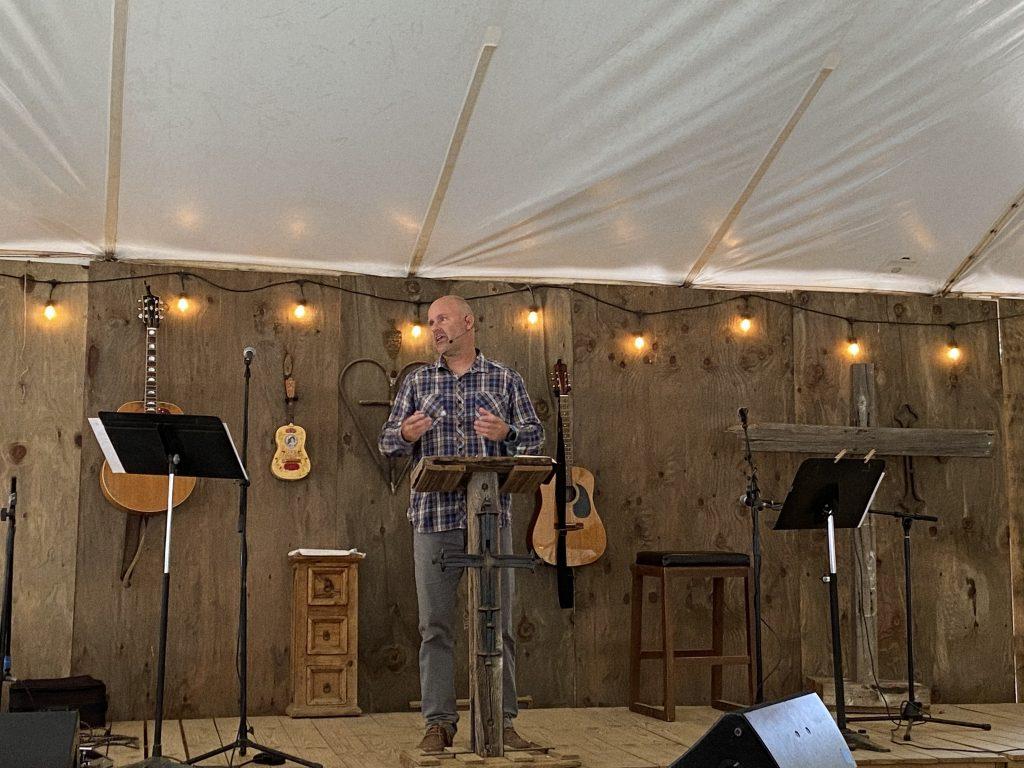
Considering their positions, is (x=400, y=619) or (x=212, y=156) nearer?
(x=212, y=156)

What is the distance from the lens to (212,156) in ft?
15.5

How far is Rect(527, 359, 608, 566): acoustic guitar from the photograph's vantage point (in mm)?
5637

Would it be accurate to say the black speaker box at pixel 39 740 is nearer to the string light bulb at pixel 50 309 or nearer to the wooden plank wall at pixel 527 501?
the wooden plank wall at pixel 527 501

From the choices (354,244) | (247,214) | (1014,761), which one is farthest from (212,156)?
(1014,761)

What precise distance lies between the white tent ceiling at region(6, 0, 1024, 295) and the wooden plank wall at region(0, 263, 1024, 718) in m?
0.32

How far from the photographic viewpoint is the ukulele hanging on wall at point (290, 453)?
5.55 m

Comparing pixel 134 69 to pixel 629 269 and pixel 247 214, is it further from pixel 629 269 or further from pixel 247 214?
pixel 629 269

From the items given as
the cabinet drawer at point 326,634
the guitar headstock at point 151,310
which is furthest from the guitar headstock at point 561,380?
the guitar headstock at point 151,310

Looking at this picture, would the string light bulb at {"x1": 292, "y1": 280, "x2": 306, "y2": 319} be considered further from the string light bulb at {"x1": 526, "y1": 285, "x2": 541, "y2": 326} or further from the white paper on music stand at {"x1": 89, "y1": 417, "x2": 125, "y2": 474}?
the white paper on music stand at {"x1": 89, "y1": 417, "x2": 125, "y2": 474}

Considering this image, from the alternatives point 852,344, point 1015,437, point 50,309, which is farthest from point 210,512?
point 1015,437

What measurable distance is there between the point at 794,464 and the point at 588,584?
1288 millimetres

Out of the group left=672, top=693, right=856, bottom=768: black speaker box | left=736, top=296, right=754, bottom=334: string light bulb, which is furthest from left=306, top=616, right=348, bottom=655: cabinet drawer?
left=672, top=693, right=856, bottom=768: black speaker box

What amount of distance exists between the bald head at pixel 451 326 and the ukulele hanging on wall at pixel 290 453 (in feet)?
4.04

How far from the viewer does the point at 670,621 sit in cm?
538
